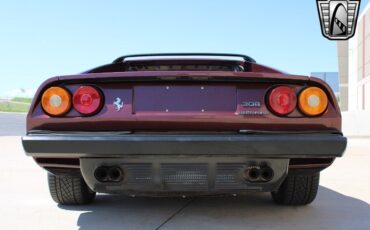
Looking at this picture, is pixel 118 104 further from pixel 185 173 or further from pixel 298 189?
pixel 298 189

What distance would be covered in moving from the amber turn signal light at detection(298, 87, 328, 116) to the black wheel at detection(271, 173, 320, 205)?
0.73m

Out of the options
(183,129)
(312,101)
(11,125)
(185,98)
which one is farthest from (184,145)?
(11,125)

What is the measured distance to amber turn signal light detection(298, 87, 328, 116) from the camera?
2805 mm

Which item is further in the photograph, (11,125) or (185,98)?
(11,125)

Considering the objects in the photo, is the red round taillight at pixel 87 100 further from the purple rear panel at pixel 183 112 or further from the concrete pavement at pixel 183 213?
the concrete pavement at pixel 183 213

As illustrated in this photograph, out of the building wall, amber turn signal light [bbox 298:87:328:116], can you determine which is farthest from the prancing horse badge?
the building wall

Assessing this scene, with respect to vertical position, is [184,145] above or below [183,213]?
above

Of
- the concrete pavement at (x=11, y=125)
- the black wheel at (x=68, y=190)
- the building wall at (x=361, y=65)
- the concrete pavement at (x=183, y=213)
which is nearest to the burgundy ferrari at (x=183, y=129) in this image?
the concrete pavement at (x=183, y=213)

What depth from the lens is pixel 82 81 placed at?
285 centimetres

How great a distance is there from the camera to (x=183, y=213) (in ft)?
11.1

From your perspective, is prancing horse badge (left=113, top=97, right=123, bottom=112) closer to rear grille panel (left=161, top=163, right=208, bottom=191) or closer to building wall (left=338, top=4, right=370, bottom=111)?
rear grille panel (left=161, top=163, right=208, bottom=191)

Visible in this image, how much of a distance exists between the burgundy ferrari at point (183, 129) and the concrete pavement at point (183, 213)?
0.38 meters

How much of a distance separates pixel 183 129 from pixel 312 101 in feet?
2.56

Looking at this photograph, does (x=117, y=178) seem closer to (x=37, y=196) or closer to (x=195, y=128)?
(x=195, y=128)
